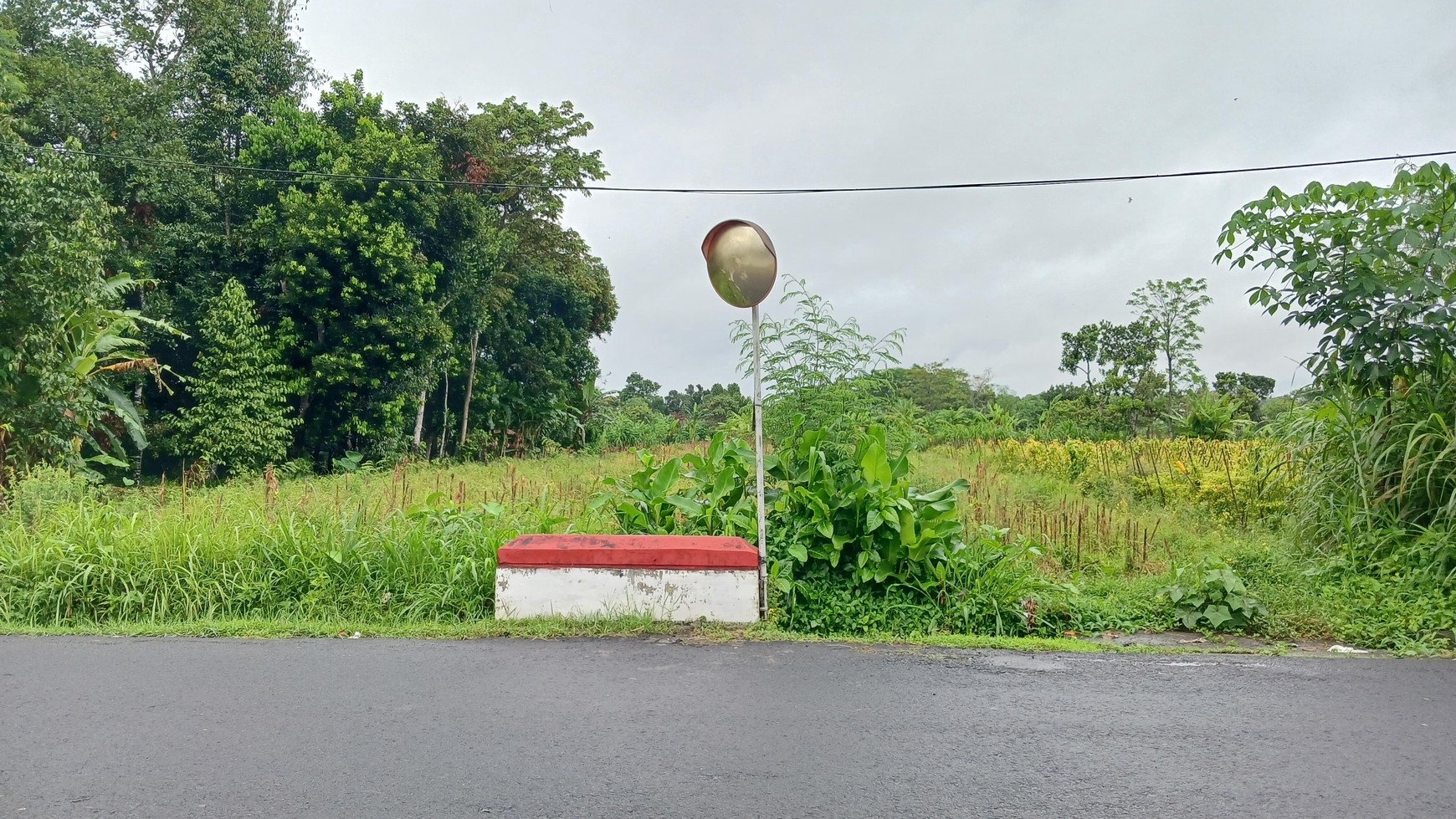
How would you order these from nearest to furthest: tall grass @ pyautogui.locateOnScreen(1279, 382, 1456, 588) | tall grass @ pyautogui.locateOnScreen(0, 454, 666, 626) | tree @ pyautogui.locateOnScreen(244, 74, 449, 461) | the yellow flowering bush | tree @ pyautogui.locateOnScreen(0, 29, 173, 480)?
tall grass @ pyautogui.locateOnScreen(0, 454, 666, 626) → tall grass @ pyautogui.locateOnScreen(1279, 382, 1456, 588) → the yellow flowering bush → tree @ pyautogui.locateOnScreen(0, 29, 173, 480) → tree @ pyautogui.locateOnScreen(244, 74, 449, 461)

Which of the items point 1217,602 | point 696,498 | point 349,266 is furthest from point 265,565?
point 349,266

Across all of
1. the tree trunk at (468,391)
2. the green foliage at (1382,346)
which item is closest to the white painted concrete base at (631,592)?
the green foliage at (1382,346)

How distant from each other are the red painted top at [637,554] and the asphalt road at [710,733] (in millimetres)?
562

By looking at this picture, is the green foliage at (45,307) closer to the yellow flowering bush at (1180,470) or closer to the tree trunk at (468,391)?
the tree trunk at (468,391)

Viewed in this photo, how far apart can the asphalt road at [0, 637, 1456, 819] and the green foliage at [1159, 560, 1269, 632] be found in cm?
71

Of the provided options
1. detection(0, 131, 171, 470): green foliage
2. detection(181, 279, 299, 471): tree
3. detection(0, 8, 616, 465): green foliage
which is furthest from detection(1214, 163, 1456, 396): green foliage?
detection(181, 279, 299, 471): tree

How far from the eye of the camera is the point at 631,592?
5707 mm

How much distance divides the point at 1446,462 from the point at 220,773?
8.08 metres

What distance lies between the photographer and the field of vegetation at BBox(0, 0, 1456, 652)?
6.05 meters

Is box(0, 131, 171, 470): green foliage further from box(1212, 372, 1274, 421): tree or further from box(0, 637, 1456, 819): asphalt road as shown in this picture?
box(1212, 372, 1274, 421): tree

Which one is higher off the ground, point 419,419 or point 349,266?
point 349,266

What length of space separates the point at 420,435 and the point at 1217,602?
23310 millimetres

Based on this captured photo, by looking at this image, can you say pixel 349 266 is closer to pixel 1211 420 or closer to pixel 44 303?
pixel 44 303

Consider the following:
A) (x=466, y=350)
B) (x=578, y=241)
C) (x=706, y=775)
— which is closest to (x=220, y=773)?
(x=706, y=775)
